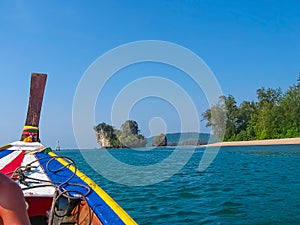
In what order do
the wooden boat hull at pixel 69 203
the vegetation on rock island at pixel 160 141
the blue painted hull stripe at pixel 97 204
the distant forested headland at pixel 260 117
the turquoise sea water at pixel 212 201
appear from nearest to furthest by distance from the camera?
the blue painted hull stripe at pixel 97 204, the wooden boat hull at pixel 69 203, the turquoise sea water at pixel 212 201, the distant forested headland at pixel 260 117, the vegetation on rock island at pixel 160 141

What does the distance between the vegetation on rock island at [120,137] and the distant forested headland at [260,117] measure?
15650mm

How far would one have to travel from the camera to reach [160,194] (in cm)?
736

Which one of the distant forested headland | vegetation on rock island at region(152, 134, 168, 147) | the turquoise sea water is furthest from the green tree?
the turquoise sea water

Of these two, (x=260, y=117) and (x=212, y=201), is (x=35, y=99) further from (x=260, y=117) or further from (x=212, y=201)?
(x=260, y=117)

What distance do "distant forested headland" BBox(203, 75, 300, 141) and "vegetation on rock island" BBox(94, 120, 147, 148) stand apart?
15.7 metres

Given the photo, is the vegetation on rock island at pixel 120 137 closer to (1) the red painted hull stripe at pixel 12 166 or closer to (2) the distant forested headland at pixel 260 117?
(2) the distant forested headland at pixel 260 117

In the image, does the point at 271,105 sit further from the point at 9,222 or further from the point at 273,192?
the point at 9,222

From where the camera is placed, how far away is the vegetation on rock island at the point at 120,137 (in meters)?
70.5

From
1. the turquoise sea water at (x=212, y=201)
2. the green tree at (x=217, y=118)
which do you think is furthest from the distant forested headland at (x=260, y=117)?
the turquoise sea water at (x=212, y=201)

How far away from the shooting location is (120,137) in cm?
8294

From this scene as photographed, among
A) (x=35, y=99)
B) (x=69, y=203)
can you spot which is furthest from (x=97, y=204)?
(x=35, y=99)

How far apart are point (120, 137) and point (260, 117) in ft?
123

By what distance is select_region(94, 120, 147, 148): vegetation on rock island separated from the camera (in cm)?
7050

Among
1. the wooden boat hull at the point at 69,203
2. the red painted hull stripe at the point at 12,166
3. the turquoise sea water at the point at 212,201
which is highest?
the red painted hull stripe at the point at 12,166
